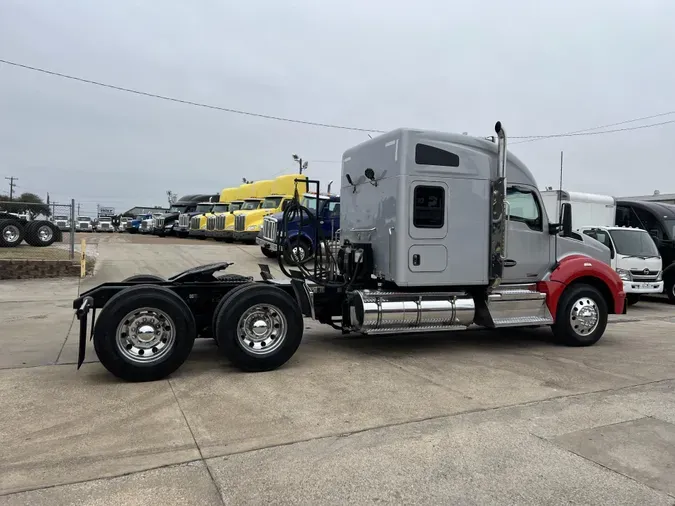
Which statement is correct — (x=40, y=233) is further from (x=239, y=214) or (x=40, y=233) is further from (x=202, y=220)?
(x=202, y=220)

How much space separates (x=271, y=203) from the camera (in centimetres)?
2236

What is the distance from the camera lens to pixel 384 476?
372 cm

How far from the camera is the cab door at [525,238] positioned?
7891mm

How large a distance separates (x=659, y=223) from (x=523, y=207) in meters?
10.7

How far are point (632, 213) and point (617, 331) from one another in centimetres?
936

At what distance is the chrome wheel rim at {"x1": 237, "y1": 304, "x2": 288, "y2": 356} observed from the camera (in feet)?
20.2

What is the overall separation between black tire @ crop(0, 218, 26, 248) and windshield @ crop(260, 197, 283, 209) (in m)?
8.76

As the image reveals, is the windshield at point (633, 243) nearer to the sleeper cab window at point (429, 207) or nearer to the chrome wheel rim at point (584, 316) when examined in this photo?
the chrome wheel rim at point (584, 316)

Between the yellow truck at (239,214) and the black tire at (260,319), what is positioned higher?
the yellow truck at (239,214)

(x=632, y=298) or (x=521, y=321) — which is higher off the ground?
(x=521, y=321)

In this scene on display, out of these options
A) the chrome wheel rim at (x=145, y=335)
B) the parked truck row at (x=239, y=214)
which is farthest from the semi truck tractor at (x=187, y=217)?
the chrome wheel rim at (x=145, y=335)

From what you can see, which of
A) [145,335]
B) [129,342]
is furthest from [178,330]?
[129,342]

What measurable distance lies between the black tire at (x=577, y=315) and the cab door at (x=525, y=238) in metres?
0.53

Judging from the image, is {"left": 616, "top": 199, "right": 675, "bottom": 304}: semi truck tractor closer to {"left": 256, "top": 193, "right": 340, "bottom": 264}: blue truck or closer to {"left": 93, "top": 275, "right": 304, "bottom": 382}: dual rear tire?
{"left": 256, "top": 193, "right": 340, "bottom": 264}: blue truck
